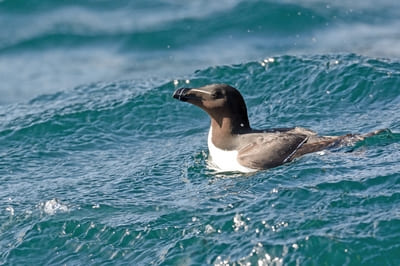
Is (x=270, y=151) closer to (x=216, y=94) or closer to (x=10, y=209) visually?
(x=216, y=94)

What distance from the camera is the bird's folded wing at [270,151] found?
412 inches

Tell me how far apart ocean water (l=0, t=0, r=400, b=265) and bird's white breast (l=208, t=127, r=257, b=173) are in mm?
127

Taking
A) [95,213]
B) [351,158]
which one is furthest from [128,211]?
[351,158]

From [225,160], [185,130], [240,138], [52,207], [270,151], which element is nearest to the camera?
[52,207]

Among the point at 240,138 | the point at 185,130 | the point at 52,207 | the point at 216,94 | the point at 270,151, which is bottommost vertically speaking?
the point at 52,207

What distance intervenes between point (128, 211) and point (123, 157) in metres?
2.22

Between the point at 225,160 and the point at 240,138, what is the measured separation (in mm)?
352

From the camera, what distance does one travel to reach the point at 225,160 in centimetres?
1084

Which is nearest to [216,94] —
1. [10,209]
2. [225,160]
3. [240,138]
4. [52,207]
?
[240,138]

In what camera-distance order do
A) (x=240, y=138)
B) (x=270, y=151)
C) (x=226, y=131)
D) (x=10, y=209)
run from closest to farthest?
(x=10, y=209) → (x=270, y=151) → (x=240, y=138) → (x=226, y=131)

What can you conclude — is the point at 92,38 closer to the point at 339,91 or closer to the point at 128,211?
the point at 339,91

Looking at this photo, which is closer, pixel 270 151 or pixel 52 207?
pixel 52 207

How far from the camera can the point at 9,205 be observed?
34.6ft

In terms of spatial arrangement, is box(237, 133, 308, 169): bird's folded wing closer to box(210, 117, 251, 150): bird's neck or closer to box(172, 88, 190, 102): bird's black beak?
box(210, 117, 251, 150): bird's neck
